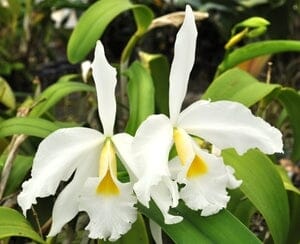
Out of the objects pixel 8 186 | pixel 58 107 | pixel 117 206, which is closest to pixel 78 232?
pixel 8 186

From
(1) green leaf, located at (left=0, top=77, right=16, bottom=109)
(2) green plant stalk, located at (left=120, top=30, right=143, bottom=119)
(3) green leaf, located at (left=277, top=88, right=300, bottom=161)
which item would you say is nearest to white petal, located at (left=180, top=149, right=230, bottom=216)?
(3) green leaf, located at (left=277, top=88, right=300, bottom=161)

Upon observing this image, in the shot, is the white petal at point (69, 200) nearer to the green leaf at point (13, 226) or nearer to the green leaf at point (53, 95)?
the green leaf at point (13, 226)

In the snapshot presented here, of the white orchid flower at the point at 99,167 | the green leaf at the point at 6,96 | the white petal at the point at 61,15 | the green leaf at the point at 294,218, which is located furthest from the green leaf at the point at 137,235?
the white petal at the point at 61,15

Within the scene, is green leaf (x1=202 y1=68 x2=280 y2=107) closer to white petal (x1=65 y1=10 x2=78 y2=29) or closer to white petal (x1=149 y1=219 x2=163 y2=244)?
white petal (x1=149 y1=219 x2=163 y2=244)

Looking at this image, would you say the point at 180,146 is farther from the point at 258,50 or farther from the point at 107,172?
the point at 258,50

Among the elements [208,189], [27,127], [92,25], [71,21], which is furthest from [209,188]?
[71,21]

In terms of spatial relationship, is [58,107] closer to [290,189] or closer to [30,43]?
[30,43]
